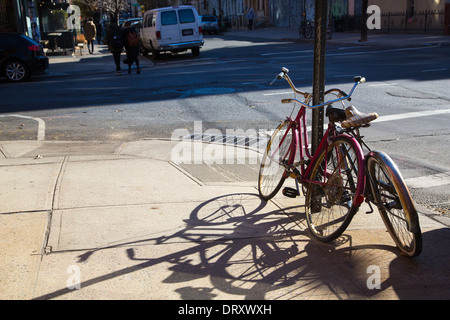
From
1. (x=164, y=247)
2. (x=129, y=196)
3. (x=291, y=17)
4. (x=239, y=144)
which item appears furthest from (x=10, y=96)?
(x=291, y=17)

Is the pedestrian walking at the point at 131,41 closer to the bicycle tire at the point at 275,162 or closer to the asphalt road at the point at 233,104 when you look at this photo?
the asphalt road at the point at 233,104

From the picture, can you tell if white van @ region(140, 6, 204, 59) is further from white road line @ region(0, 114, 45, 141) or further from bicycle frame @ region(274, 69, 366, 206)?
bicycle frame @ region(274, 69, 366, 206)

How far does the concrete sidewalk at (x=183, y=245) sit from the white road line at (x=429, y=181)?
3.81ft

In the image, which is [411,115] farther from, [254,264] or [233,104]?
[254,264]

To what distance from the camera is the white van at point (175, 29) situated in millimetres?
23422

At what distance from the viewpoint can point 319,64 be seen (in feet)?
16.0

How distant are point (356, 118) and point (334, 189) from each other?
603 millimetres

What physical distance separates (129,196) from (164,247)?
140cm

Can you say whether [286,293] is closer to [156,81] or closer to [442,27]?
[156,81]

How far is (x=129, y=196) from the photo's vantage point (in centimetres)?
Result: 549

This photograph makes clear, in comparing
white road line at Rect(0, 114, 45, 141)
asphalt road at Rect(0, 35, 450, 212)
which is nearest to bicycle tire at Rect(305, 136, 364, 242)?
asphalt road at Rect(0, 35, 450, 212)

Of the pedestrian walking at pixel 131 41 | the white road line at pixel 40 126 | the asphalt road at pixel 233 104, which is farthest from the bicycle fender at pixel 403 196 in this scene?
the pedestrian walking at pixel 131 41

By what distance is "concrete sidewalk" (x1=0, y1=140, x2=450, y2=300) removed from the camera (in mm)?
3520

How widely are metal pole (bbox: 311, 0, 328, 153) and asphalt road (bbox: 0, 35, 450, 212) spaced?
1.43 metres
